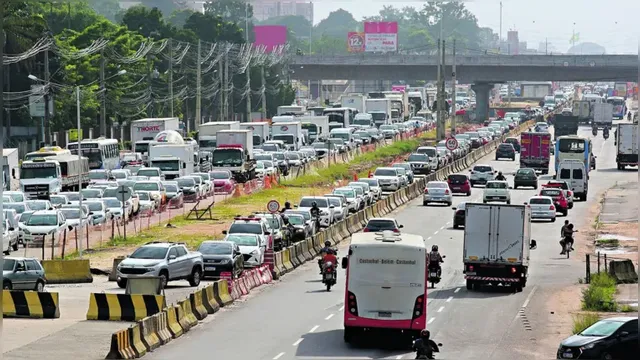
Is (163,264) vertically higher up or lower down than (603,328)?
lower down

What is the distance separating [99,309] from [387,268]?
810cm

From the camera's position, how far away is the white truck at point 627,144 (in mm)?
101688

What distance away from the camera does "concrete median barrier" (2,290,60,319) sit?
34.8 meters

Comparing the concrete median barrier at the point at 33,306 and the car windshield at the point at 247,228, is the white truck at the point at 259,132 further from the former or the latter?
the concrete median barrier at the point at 33,306

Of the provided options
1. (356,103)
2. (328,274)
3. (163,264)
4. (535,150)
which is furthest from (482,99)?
(163,264)

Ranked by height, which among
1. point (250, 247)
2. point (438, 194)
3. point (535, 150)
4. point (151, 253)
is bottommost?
point (438, 194)

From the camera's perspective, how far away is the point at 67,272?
43969mm

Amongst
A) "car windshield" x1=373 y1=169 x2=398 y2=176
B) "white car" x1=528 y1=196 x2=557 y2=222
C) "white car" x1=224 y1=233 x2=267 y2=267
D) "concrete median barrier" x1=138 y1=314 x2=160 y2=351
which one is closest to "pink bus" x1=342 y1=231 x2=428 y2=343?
"concrete median barrier" x1=138 y1=314 x2=160 y2=351

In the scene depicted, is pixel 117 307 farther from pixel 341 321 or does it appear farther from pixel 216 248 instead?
pixel 216 248

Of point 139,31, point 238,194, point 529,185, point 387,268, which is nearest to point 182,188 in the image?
point 238,194

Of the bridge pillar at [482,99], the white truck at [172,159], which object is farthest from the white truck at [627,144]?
the bridge pillar at [482,99]

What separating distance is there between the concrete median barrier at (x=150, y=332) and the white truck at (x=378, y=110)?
125 m

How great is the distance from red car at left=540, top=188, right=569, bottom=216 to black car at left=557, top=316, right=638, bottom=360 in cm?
4514

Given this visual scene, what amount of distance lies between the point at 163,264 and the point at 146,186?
1152 inches
